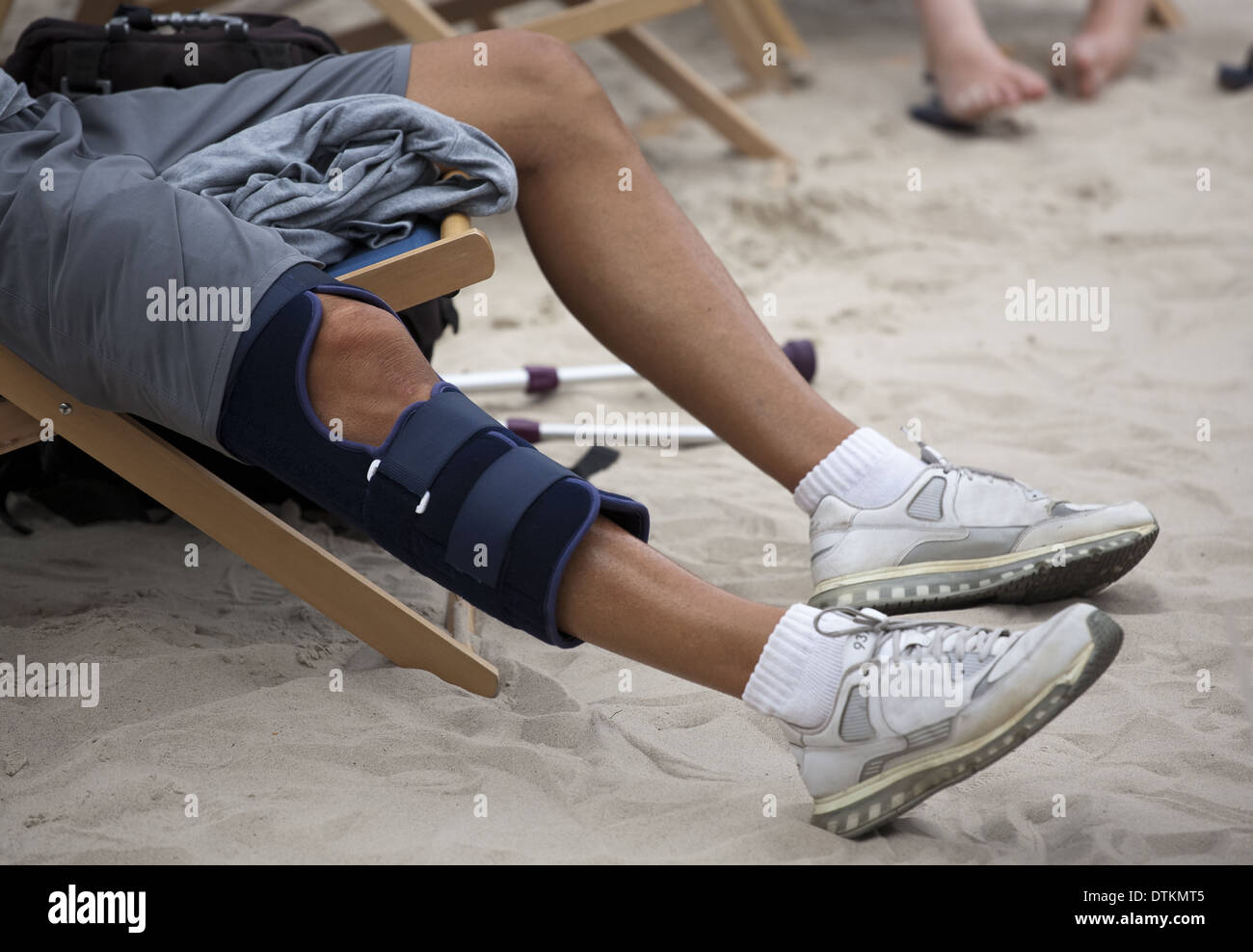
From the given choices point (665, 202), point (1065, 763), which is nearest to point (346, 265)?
A: point (665, 202)

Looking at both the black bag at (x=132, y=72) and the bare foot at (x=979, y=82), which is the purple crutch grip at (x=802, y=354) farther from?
the bare foot at (x=979, y=82)

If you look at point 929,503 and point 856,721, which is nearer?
point 856,721

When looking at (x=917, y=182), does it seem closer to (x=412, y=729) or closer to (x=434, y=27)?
(x=434, y=27)

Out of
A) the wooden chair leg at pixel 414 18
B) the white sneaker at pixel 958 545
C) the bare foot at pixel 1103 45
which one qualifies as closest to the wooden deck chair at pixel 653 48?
the wooden chair leg at pixel 414 18

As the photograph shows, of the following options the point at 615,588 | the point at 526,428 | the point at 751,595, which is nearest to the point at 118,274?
the point at 615,588

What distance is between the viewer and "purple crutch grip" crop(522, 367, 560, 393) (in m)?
2.31

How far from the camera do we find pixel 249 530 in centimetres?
133

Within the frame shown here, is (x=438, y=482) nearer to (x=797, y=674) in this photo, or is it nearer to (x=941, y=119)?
(x=797, y=674)

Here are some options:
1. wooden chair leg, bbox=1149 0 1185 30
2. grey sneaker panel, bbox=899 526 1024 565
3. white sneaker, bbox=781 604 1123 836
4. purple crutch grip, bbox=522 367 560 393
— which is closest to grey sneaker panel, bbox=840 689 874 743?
white sneaker, bbox=781 604 1123 836

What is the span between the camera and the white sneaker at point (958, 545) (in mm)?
1416

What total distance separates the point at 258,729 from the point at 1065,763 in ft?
2.69

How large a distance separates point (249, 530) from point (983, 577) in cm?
82

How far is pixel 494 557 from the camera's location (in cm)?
106

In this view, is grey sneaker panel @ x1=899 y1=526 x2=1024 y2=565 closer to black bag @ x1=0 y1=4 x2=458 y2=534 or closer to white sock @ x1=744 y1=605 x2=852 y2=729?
white sock @ x1=744 y1=605 x2=852 y2=729
